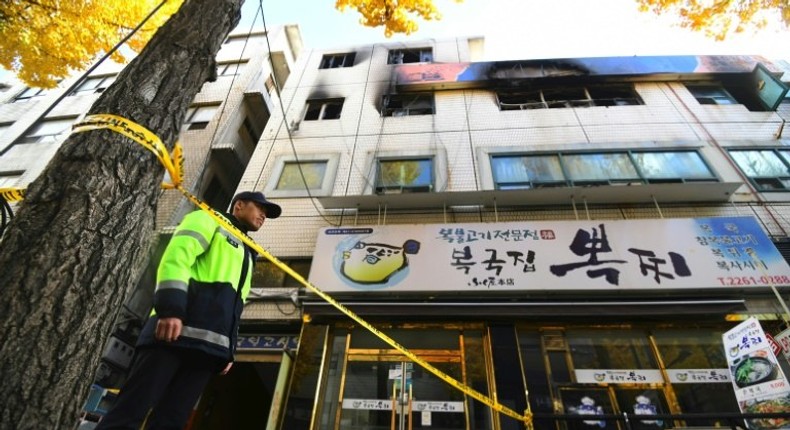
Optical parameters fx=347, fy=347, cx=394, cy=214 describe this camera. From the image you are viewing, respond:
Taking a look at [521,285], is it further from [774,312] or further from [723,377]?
[774,312]

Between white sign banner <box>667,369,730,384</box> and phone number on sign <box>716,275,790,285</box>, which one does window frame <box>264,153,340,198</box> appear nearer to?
white sign banner <box>667,369,730,384</box>

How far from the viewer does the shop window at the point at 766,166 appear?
8109mm

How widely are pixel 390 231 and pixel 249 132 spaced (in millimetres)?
8847

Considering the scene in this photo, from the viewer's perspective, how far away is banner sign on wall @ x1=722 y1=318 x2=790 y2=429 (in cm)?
427

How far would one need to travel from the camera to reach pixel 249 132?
13539 mm

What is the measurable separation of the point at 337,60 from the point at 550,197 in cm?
1082

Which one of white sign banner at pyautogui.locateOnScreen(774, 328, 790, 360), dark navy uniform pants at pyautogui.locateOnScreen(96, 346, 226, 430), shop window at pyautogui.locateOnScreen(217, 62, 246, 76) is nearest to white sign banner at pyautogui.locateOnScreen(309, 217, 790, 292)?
white sign banner at pyautogui.locateOnScreen(774, 328, 790, 360)

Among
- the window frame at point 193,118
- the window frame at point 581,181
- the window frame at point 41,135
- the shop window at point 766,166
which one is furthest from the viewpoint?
the window frame at point 41,135

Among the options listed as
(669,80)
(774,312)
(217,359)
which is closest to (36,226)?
(217,359)

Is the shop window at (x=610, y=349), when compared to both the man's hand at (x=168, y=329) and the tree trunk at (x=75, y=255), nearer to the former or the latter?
the man's hand at (x=168, y=329)

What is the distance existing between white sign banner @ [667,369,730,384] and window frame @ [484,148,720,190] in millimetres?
4204

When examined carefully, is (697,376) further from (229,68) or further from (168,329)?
(229,68)

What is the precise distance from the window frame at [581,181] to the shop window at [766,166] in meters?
0.90

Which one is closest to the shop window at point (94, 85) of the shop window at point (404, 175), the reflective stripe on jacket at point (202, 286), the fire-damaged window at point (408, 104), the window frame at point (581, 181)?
the fire-damaged window at point (408, 104)
